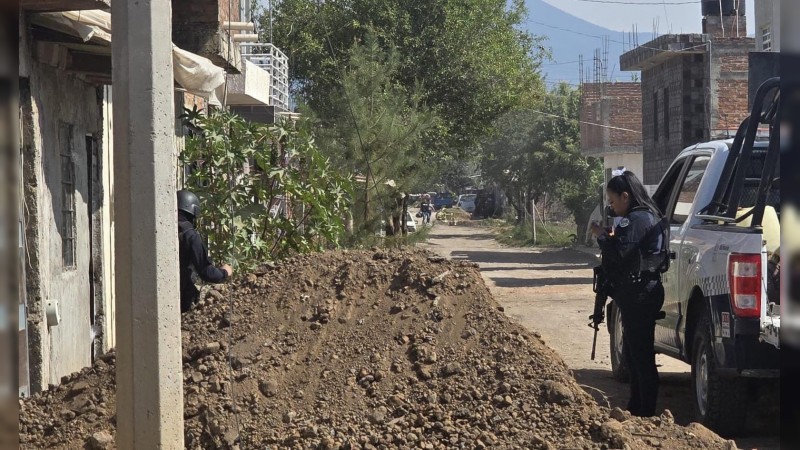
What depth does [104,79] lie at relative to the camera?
10516 millimetres

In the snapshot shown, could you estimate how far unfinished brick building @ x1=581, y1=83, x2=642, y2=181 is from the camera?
40406 millimetres

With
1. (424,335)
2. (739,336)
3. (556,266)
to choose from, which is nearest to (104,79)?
(424,335)

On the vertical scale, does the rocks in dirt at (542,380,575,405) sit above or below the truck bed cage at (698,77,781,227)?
below

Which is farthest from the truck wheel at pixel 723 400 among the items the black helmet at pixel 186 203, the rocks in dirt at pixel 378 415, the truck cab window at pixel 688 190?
the black helmet at pixel 186 203

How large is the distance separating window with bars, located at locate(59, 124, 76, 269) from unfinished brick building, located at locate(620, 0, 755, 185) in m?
21.3

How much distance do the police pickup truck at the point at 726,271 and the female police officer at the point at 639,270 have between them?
31 cm

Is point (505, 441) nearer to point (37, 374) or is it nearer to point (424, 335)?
point (424, 335)

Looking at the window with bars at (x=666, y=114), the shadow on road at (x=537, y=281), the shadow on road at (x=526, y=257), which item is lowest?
the shadow on road at (x=526, y=257)

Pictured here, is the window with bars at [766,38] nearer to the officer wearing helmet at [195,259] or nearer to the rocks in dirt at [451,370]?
the officer wearing helmet at [195,259]

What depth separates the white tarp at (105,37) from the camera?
785cm

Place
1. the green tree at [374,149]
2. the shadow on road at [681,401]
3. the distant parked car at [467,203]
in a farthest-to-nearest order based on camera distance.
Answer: the distant parked car at [467,203], the green tree at [374,149], the shadow on road at [681,401]

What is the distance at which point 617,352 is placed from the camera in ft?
32.6

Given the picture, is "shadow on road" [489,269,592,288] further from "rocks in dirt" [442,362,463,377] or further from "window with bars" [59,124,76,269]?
"rocks in dirt" [442,362,463,377]

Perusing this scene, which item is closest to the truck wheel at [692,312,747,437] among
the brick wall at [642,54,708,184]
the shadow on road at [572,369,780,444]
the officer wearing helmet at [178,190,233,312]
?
the shadow on road at [572,369,780,444]
